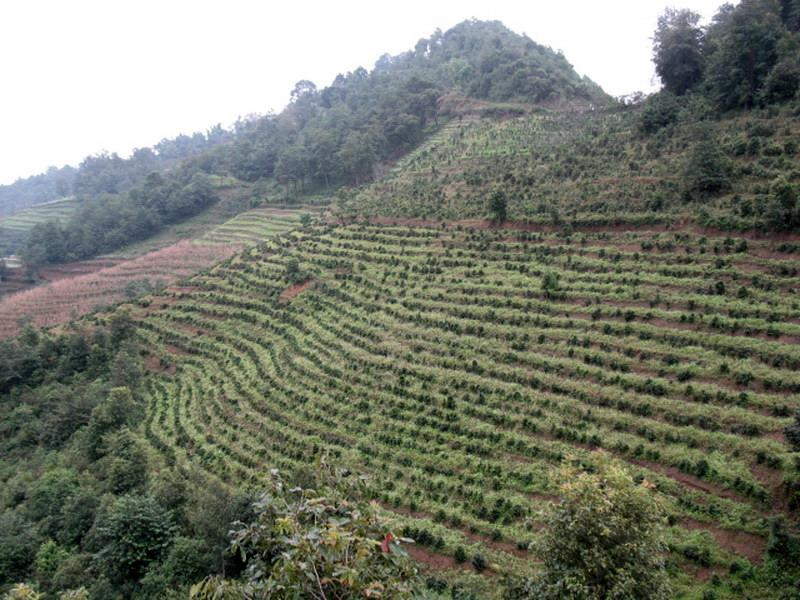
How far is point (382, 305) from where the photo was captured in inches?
1265

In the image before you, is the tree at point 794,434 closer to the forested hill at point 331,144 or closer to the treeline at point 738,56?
the treeline at point 738,56

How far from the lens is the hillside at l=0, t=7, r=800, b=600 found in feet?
37.2

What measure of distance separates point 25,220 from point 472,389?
103762mm

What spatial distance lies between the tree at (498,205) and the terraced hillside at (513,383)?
1034mm

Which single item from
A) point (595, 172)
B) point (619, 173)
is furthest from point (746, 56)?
point (595, 172)

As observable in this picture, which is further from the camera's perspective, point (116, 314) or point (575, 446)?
point (116, 314)

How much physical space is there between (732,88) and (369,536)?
43.8 meters

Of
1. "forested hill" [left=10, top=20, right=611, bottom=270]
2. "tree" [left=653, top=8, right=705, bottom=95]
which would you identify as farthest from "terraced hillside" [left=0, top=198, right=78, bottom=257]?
"tree" [left=653, top=8, right=705, bottom=95]

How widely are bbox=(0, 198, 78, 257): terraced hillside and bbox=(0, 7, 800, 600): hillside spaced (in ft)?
138

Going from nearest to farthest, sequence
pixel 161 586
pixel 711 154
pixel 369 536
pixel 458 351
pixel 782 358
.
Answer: pixel 369 536 → pixel 161 586 → pixel 782 358 → pixel 458 351 → pixel 711 154

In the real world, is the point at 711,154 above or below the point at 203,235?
above

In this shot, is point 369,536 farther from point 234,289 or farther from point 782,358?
point 234,289

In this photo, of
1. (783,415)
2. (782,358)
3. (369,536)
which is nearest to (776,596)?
(783,415)

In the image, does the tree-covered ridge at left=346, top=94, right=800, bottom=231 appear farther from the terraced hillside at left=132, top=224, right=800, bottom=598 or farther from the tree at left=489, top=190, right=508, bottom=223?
the terraced hillside at left=132, top=224, right=800, bottom=598
